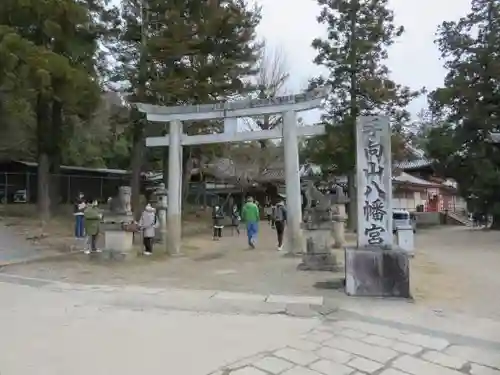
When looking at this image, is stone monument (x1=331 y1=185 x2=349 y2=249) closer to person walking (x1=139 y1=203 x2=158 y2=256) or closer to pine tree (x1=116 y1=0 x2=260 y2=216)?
person walking (x1=139 y1=203 x2=158 y2=256)

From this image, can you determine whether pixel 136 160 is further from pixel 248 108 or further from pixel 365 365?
pixel 365 365

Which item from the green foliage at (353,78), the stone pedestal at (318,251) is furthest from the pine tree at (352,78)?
the stone pedestal at (318,251)

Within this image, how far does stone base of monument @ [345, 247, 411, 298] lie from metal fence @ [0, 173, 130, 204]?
1959 centimetres

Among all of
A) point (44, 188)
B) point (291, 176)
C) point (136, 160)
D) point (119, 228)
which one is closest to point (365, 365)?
point (119, 228)

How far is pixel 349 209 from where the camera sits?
27703 mm

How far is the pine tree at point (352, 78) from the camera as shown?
25.0 metres

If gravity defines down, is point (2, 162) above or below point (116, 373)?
above

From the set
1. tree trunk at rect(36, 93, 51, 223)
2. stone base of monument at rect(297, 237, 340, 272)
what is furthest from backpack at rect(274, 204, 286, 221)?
tree trunk at rect(36, 93, 51, 223)

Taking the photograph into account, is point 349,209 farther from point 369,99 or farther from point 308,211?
point 308,211

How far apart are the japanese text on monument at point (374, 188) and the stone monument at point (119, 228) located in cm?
709

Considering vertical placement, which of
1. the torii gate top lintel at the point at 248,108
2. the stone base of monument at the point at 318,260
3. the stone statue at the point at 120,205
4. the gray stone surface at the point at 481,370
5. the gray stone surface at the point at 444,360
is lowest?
the gray stone surface at the point at 481,370

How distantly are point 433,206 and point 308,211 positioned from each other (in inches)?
1404

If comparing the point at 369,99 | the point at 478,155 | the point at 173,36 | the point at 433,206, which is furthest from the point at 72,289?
the point at 433,206

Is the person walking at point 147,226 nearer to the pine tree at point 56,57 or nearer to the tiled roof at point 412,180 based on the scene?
the pine tree at point 56,57
